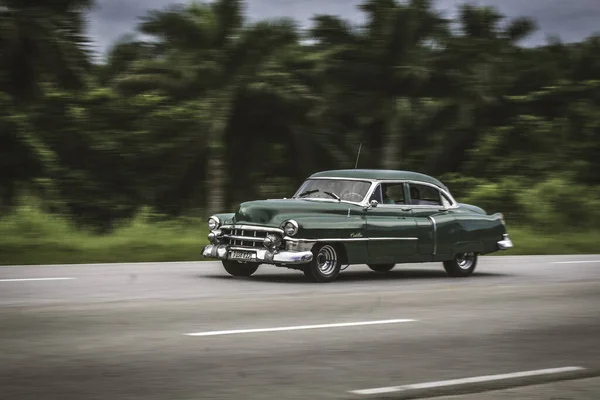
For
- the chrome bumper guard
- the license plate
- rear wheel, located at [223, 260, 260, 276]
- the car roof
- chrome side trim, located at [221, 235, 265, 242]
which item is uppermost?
the car roof

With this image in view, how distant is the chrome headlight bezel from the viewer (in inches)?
559

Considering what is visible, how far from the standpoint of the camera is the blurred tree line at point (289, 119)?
1344 inches

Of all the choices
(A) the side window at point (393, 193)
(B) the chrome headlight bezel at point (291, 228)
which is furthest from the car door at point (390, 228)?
(B) the chrome headlight bezel at point (291, 228)

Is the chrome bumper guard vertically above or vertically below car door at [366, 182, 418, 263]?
below

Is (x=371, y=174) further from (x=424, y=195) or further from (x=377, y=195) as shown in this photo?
(x=424, y=195)

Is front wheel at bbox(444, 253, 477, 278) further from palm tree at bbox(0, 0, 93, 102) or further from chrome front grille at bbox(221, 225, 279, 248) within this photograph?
palm tree at bbox(0, 0, 93, 102)

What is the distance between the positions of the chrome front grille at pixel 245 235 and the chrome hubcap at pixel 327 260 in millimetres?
883

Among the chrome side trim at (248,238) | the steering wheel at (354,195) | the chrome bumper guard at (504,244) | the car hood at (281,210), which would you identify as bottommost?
the chrome bumper guard at (504,244)

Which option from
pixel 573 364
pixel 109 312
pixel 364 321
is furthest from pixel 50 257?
pixel 573 364

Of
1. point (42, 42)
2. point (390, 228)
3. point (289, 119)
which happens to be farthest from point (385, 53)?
point (390, 228)

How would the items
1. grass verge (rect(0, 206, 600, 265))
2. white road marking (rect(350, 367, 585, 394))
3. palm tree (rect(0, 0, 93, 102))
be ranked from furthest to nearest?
1. palm tree (rect(0, 0, 93, 102))
2. grass verge (rect(0, 206, 600, 265))
3. white road marking (rect(350, 367, 585, 394))

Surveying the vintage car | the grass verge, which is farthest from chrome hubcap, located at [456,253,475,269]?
the grass verge

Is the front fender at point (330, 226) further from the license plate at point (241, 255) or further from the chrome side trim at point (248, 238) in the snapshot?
the license plate at point (241, 255)

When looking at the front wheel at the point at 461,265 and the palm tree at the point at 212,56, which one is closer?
the front wheel at the point at 461,265
